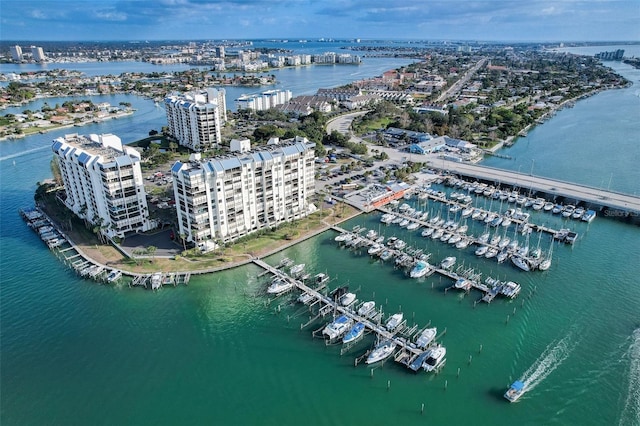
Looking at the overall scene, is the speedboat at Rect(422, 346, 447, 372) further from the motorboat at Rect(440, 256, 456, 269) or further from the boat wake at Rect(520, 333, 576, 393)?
the motorboat at Rect(440, 256, 456, 269)

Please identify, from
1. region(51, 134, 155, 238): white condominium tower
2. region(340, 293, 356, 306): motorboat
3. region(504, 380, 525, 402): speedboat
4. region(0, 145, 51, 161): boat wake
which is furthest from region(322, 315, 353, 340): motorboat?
region(0, 145, 51, 161): boat wake

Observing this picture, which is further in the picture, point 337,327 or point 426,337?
point 337,327

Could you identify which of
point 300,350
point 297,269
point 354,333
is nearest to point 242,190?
point 297,269

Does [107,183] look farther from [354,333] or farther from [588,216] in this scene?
[588,216]

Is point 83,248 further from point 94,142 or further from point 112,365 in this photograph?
point 112,365

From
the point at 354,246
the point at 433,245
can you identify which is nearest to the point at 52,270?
the point at 354,246

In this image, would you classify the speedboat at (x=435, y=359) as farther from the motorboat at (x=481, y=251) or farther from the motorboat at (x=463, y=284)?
the motorboat at (x=481, y=251)
